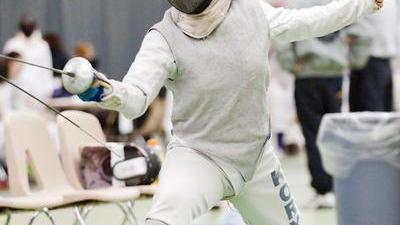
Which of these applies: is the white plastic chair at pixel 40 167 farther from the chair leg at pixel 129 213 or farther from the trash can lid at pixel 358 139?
the trash can lid at pixel 358 139

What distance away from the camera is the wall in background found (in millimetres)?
13961

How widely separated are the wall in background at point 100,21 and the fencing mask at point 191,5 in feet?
34.3

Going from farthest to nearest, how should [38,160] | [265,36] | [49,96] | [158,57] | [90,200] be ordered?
[49,96] < [38,160] < [90,200] < [265,36] < [158,57]

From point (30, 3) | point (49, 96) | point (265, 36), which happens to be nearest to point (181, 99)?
point (265, 36)

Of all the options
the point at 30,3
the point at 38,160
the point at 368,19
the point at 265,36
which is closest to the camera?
the point at 265,36

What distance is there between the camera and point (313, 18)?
362 centimetres

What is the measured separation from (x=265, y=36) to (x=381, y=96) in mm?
3505

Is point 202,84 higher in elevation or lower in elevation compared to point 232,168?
higher

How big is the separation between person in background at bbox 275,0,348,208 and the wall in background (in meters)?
7.16

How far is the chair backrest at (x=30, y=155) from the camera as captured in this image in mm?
4992

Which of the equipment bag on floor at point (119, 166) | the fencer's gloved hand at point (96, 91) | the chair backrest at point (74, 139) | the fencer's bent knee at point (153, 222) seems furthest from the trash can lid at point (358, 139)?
the fencer's gloved hand at point (96, 91)

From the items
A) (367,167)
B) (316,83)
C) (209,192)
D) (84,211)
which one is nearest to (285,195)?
(209,192)

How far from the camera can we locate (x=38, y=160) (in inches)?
209

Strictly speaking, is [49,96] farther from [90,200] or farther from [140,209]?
[90,200]
